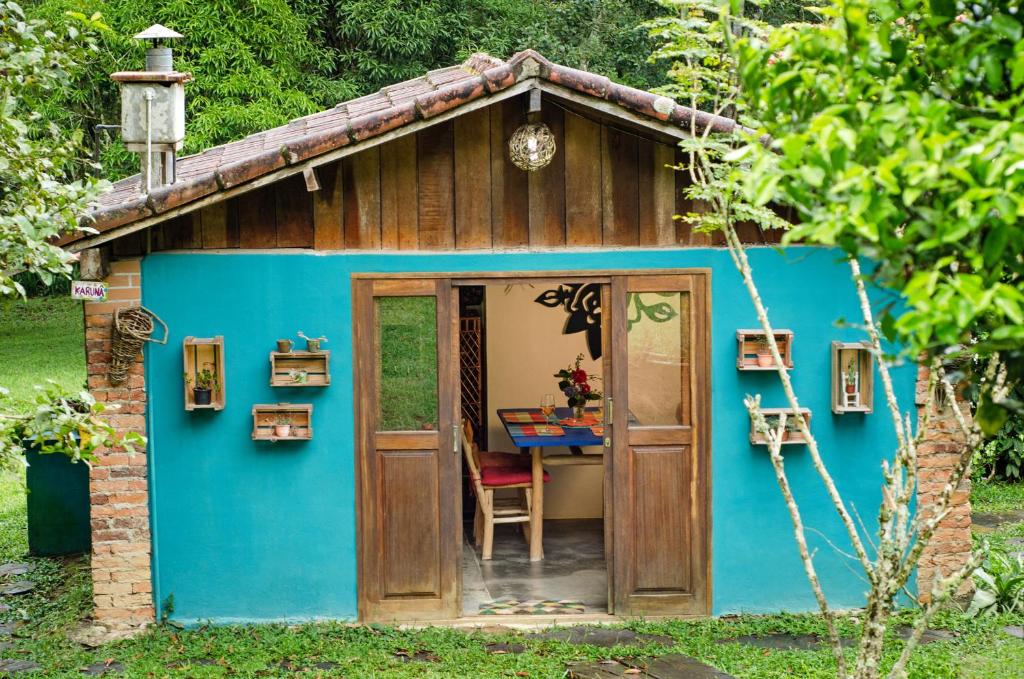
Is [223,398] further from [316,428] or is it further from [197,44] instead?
[197,44]

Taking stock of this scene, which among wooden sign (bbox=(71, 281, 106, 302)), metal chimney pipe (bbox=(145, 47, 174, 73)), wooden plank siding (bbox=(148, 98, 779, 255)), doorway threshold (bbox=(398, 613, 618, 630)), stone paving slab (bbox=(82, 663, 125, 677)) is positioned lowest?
stone paving slab (bbox=(82, 663, 125, 677))

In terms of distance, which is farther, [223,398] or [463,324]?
[463,324]

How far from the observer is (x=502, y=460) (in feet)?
29.2

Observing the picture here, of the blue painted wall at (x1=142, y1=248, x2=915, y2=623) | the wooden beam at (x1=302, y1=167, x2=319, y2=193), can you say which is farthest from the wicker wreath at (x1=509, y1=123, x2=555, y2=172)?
the wooden beam at (x1=302, y1=167, x2=319, y2=193)

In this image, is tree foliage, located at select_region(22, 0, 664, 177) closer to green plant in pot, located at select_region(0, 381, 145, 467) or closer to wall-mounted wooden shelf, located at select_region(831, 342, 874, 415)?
wall-mounted wooden shelf, located at select_region(831, 342, 874, 415)

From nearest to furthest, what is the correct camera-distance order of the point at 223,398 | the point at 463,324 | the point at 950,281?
1. the point at 950,281
2. the point at 223,398
3. the point at 463,324

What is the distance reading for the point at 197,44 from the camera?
15.6 m

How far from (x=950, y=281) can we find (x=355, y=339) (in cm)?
472

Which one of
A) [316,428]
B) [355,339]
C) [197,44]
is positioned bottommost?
[316,428]

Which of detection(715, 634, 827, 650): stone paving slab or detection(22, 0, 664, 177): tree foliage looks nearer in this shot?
detection(715, 634, 827, 650): stone paving slab

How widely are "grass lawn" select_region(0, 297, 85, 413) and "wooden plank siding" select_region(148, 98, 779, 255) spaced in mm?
8722

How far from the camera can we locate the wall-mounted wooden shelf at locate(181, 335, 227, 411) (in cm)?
650

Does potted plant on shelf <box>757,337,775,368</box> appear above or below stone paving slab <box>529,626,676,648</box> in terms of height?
above

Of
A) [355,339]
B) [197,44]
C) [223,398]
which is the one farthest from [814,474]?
[197,44]
